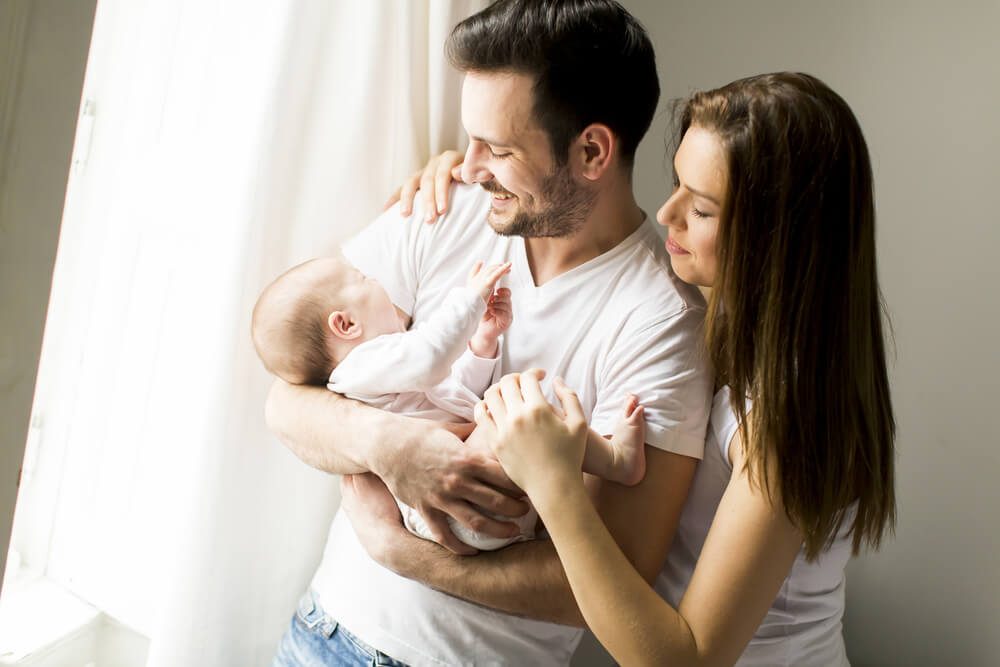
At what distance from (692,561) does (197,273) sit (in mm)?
1016

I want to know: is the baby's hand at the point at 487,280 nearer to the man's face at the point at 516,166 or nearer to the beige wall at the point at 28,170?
the man's face at the point at 516,166

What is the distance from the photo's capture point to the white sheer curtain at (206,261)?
→ 61.0 inches

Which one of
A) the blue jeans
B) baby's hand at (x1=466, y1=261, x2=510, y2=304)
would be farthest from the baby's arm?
the blue jeans

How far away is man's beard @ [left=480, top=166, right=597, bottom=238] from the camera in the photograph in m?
1.50

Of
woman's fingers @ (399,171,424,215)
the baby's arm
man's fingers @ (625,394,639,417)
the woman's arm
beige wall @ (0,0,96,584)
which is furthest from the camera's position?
woman's fingers @ (399,171,424,215)

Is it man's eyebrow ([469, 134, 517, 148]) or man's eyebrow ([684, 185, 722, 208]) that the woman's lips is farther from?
man's eyebrow ([469, 134, 517, 148])

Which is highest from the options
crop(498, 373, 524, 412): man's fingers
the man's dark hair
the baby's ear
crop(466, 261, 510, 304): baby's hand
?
the man's dark hair

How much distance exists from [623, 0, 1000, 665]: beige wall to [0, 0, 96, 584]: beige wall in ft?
5.13

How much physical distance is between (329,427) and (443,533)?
0.27 metres

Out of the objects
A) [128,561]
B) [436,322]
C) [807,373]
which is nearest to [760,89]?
[807,373]

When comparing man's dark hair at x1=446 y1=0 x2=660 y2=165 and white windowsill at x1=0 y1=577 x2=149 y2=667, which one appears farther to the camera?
white windowsill at x1=0 y1=577 x2=149 y2=667

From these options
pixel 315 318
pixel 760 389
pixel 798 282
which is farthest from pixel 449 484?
pixel 798 282

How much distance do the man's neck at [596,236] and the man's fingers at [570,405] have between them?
303mm

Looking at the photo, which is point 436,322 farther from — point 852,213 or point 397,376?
point 852,213
